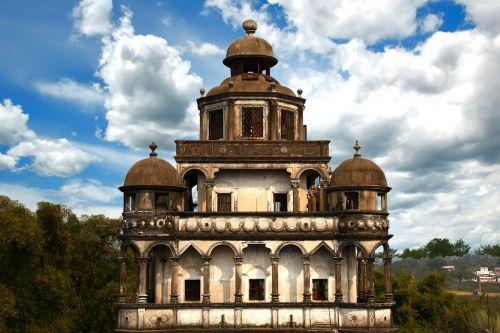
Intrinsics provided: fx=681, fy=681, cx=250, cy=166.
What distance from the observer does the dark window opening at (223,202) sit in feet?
142

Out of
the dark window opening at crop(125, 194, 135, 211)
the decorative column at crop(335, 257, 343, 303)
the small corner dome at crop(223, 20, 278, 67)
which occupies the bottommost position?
the decorative column at crop(335, 257, 343, 303)

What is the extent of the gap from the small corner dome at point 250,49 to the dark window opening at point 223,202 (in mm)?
10337

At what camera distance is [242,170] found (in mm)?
43312

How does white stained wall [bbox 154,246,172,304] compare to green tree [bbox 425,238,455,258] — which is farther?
green tree [bbox 425,238,455,258]

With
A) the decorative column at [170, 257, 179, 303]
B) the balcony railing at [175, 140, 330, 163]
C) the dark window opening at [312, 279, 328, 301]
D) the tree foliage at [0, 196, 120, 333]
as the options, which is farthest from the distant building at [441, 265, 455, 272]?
the decorative column at [170, 257, 179, 303]

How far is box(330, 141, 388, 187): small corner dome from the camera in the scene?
39.7 meters

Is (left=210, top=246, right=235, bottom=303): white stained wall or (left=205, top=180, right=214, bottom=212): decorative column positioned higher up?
(left=205, top=180, right=214, bottom=212): decorative column

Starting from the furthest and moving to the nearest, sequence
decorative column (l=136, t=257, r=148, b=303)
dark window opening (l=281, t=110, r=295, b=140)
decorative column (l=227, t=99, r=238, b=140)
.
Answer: dark window opening (l=281, t=110, r=295, b=140) → decorative column (l=227, t=99, r=238, b=140) → decorative column (l=136, t=257, r=148, b=303)

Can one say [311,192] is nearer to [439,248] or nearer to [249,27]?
[249,27]

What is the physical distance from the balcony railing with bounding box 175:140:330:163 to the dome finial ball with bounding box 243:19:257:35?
34.8 ft

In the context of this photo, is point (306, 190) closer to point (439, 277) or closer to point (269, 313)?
point (269, 313)

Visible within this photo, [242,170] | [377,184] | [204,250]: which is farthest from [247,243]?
[377,184]

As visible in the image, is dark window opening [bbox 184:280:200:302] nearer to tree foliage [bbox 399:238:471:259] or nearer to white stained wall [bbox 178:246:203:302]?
white stained wall [bbox 178:246:203:302]

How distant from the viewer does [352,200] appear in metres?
41.2
